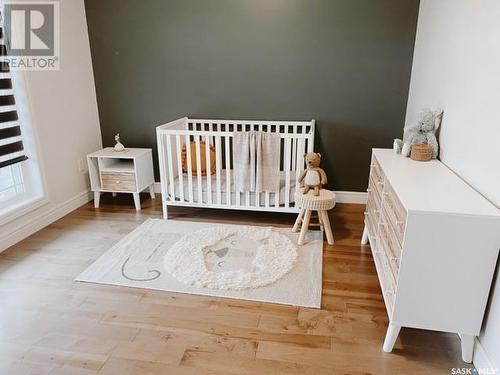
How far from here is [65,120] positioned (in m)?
3.46

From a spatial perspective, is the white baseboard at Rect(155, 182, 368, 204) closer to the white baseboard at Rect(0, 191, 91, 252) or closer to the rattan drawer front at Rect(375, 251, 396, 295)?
the rattan drawer front at Rect(375, 251, 396, 295)

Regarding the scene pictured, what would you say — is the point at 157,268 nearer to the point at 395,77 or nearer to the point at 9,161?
the point at 9,161

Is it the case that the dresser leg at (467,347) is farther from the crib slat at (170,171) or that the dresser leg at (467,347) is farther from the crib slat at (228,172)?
the crib slat at (170,171)

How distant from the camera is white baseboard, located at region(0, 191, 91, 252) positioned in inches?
112

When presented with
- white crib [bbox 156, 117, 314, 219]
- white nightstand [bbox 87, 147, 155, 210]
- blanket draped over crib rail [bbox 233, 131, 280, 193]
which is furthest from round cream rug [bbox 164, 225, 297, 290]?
white nightstand [bbox 87, 147, 155, 210]

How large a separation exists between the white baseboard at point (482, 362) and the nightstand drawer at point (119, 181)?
3.03 meters

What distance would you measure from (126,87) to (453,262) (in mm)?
3470

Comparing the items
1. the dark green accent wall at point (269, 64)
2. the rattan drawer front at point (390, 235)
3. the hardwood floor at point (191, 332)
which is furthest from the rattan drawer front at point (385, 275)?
the dark green accent wall at point (269, 64)

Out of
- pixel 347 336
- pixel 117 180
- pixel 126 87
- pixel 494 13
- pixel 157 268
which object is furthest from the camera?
pixel 126 87

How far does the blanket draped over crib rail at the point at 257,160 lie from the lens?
2.99 m

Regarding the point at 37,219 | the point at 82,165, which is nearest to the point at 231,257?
the point at 37,219

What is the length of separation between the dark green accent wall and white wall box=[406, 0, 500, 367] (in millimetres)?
608

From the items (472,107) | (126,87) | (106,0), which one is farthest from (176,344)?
(106,0)

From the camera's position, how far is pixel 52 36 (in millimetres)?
3256
